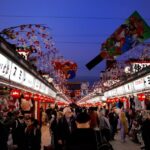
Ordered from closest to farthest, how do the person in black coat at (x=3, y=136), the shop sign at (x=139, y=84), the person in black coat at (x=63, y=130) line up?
1. the person in black coat at (x=3, y=136)
2. the person in black coat at (x=63, y=130)
3. the shop sign at (x=139, y=84)

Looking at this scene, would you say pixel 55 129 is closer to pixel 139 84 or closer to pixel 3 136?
pixel 3 136

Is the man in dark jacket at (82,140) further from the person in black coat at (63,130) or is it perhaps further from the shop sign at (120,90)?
the shop sign at (120,90)

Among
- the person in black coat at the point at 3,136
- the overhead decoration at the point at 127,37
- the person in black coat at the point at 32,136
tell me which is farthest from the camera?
the overhead decoration at the point at 127,37

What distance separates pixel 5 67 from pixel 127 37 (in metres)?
8.54

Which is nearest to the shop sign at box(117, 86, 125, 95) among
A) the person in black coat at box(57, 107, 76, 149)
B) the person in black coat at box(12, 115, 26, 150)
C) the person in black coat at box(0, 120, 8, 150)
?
the person in black coat at box(57, 107, 76, 149)

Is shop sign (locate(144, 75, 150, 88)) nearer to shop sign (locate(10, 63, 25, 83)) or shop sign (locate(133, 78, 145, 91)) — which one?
shop sign (locate(133, 78, 145, 91))

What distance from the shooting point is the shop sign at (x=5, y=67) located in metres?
10.3

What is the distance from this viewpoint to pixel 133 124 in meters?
Result: 20.0

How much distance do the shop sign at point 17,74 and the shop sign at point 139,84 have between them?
7.26m

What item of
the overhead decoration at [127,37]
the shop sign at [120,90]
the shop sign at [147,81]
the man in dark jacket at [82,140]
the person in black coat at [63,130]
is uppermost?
the overhead decoration at [127,37]

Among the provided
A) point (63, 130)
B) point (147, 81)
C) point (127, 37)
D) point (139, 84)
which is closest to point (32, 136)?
point (63, 130)

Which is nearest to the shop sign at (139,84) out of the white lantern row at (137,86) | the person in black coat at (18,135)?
the white lantern row at (137,86)

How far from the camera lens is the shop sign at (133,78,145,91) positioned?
1807 centimetres

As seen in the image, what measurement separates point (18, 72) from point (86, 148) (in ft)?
27.0
